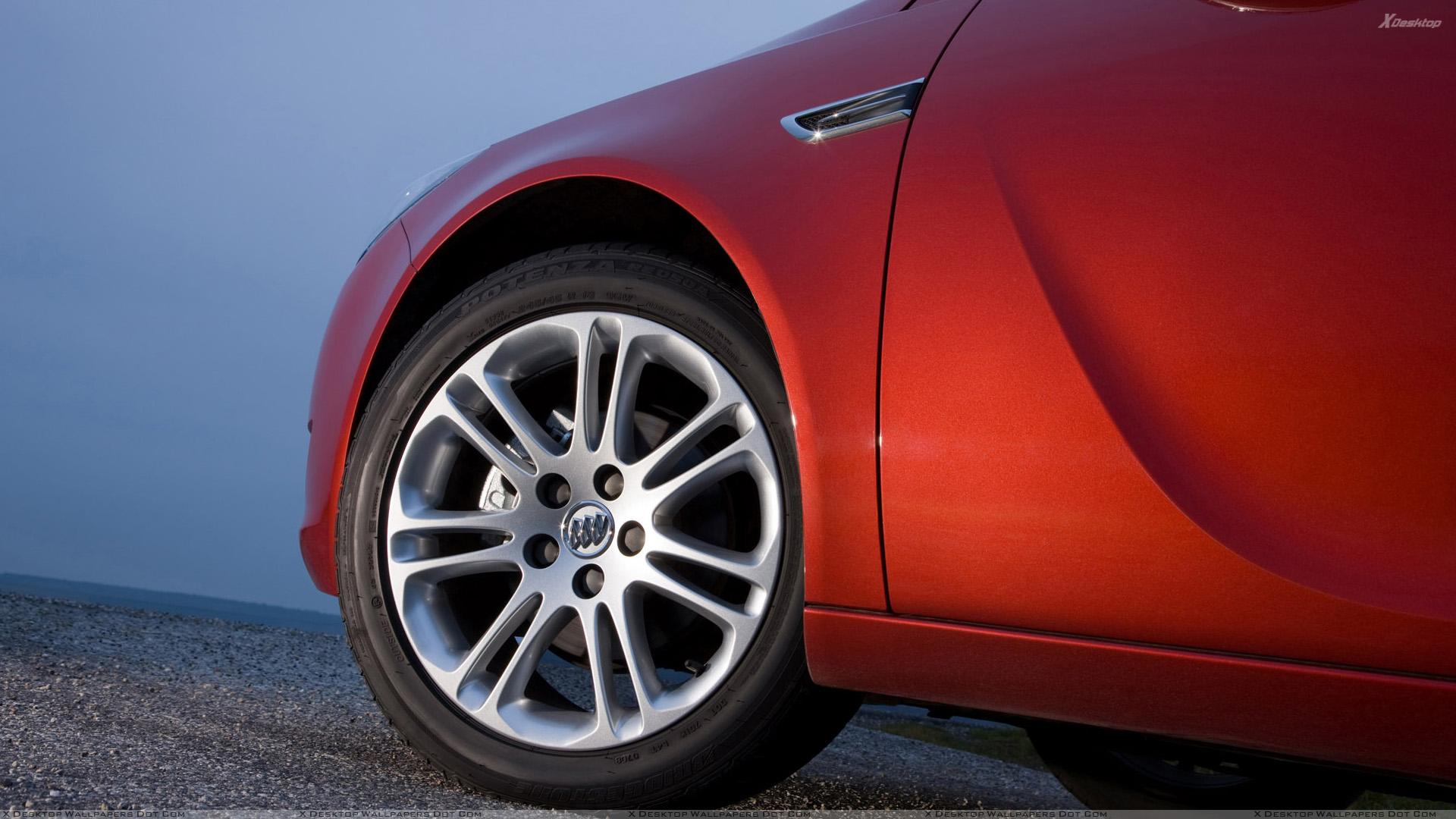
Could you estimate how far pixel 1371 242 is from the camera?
1192 mm

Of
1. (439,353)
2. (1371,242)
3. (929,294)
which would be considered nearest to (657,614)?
(439,353)

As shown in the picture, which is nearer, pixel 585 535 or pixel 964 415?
pixel 964 415

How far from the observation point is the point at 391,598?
5.76 feet

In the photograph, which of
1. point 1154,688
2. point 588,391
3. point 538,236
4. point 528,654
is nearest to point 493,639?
point 528,654

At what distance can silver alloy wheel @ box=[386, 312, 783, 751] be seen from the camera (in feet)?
5.15

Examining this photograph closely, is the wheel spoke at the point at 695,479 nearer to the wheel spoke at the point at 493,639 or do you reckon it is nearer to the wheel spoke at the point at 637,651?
the wheel spoke at the point at 637,651

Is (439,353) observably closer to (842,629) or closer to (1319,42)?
(842,629)

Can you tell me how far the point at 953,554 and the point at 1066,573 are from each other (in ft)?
0.48

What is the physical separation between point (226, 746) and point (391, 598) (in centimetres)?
47

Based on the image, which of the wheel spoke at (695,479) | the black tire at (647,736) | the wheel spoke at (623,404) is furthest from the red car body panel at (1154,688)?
the wheel spoke at (623,404)

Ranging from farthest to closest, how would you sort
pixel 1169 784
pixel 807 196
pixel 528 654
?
pixel 1169 784 → pixel 528 654 → pixel 807 196

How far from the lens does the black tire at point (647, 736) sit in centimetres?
149

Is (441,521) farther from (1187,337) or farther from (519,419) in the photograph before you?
(1187,337)

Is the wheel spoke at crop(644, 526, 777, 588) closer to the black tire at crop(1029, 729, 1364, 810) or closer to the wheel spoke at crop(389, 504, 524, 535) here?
the wheel spoke at crop(389, 504, 524, 535)
